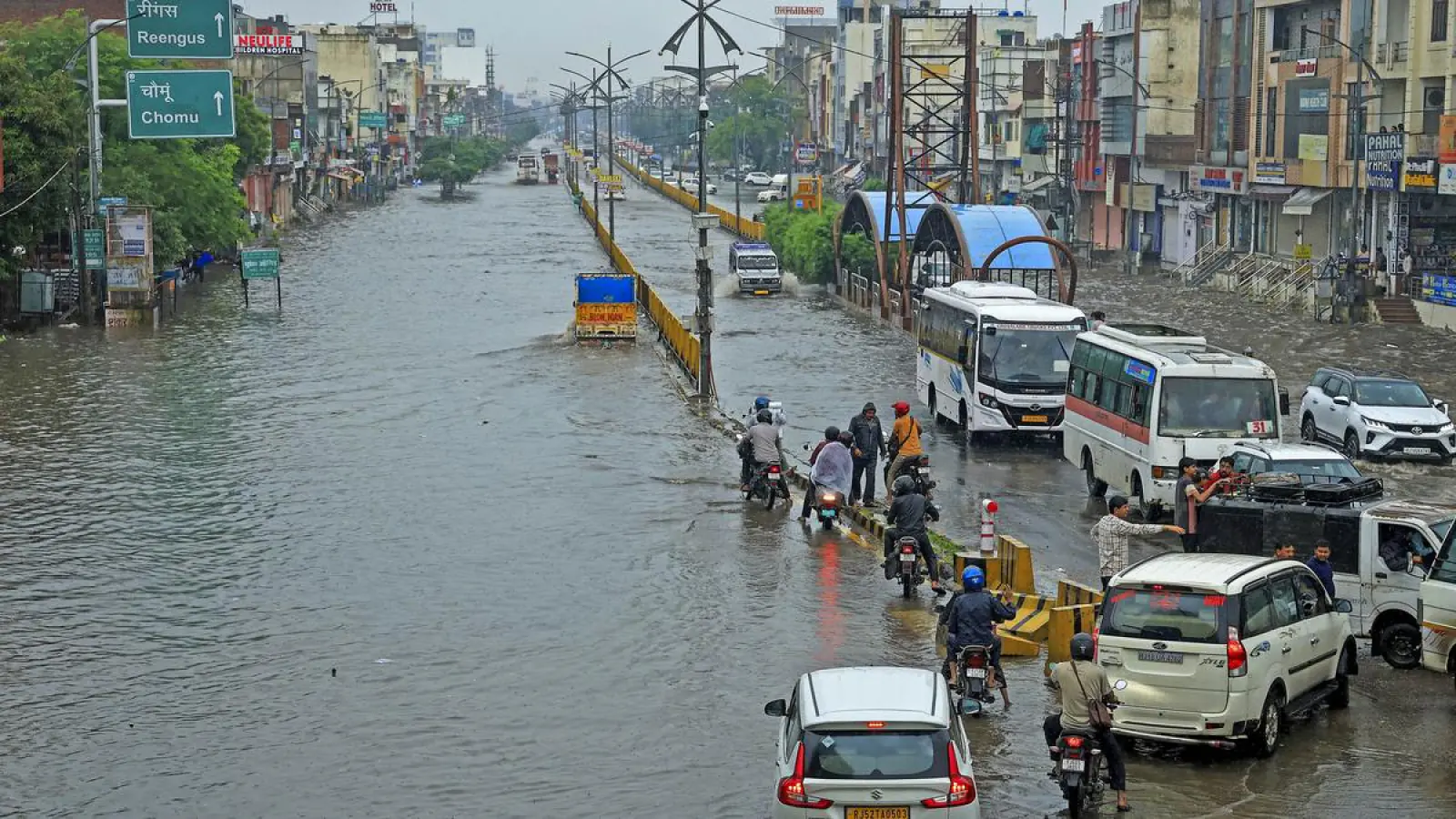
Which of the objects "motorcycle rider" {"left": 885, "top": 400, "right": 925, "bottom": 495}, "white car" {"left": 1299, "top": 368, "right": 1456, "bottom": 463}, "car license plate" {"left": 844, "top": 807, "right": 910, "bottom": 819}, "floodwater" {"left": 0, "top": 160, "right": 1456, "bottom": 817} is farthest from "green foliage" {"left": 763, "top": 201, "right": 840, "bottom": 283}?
"car license plate" {"left": 844, "top": 807, "right": 910, "bottom": 819}

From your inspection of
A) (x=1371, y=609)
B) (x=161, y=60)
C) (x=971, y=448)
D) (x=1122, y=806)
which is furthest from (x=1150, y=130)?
(x=1122, y=806)

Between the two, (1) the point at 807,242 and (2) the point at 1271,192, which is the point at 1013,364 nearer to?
(2) the point at 1271,192

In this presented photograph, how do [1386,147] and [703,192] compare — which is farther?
[1386,147]

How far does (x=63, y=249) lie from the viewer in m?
56.4

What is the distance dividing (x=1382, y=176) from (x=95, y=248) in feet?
119

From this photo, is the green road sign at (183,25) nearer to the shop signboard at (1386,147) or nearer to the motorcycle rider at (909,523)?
the motorcycle rider at (909,523)

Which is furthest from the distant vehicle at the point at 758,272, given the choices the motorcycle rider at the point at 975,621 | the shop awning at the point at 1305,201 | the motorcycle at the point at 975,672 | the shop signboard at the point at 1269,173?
the motorcycle at the point at 975,672

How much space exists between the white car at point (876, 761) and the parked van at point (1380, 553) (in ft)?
24.3

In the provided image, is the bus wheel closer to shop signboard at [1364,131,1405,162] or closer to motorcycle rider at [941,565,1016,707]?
motorcycle rider at [941,565,1016,707]

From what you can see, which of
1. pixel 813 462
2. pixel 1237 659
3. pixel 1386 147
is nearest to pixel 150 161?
pixel 1386 147

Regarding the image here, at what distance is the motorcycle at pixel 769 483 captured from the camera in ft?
85.7

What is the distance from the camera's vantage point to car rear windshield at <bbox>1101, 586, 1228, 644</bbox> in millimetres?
14312

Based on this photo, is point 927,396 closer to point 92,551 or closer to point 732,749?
point 92,551

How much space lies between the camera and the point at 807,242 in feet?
241
